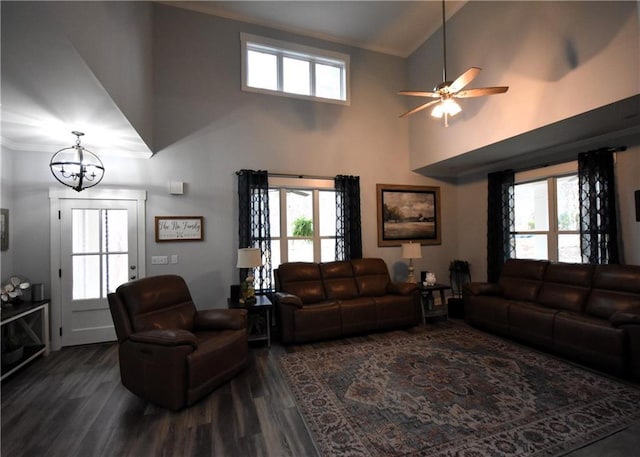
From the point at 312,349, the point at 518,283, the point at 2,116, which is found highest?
the point at 2,116

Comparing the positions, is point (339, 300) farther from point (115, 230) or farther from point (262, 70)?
point (262, 70)

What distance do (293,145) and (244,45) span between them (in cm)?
170

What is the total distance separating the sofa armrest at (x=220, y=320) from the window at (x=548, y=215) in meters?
4.51

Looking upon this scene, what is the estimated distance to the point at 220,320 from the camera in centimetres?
305

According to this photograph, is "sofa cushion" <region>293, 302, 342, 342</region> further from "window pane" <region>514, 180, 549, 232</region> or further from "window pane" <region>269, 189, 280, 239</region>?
"window pane" <region>514, 180, 549, 232</region>

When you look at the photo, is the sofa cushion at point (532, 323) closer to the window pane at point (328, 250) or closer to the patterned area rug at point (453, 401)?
the patterned area rug at point (453, 401)

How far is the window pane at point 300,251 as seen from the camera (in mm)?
4676

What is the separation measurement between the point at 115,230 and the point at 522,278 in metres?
5.76

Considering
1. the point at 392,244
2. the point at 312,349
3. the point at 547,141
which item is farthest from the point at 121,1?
the point at 547,141

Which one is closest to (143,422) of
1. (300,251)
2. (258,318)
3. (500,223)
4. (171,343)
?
(171,343)

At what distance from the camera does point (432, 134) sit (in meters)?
4.76

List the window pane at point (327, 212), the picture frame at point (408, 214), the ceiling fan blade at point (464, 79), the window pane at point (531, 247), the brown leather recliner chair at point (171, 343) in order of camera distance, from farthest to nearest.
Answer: the picture frame at point (408, 214), the window pane at point (327, 212), the window pane at point (531, 247), the ceiling fan blade at point (464, 79), the brown leather recliner chair at point (171, 343)

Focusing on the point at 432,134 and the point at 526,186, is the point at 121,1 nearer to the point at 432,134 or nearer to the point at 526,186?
the point at 432,134

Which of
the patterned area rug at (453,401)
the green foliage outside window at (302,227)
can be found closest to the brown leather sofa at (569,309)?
the patterned area rug at (453,401)
